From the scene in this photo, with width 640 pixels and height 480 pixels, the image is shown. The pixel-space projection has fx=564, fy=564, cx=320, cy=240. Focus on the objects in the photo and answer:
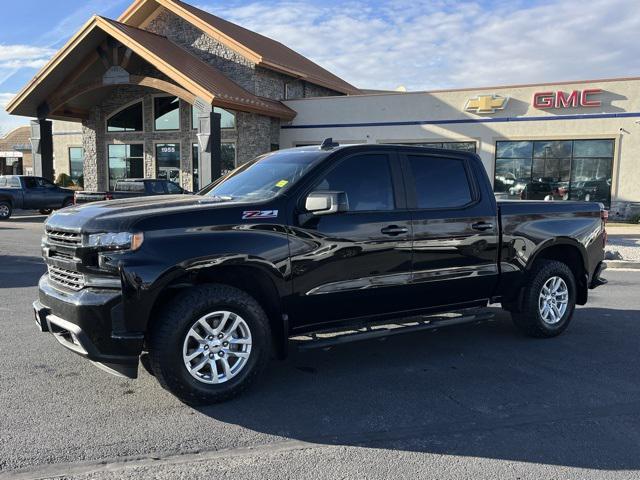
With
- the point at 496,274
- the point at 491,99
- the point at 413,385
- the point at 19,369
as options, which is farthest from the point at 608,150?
the point at 19,369

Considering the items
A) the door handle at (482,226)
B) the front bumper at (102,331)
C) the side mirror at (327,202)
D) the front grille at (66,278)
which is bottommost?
the front bumper at (102,331)

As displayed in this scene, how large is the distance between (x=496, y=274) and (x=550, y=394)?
1.43 metres

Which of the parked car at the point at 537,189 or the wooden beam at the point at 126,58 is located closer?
the parked car at the point at 537,189

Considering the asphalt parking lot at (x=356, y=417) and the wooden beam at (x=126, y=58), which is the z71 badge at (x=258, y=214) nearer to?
the asphalt parking lot at (x=356, y=417)

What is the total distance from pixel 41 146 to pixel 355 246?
24.3 meters

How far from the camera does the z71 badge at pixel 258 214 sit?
4258 millimetres

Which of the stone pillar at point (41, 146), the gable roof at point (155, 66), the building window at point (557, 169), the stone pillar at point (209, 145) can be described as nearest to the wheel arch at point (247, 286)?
the stone pillar at point (209, 145)

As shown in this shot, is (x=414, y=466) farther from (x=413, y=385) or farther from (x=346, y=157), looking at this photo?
(x=346, y=157)

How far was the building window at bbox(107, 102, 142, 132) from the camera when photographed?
2756cm

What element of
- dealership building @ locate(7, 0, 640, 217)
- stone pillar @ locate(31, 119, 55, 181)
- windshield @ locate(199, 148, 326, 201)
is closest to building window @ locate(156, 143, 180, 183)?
dealership building @ locate(7, 0, 640, 217)

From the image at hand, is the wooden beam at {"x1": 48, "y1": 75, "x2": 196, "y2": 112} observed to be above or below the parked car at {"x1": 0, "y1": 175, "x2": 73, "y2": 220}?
above

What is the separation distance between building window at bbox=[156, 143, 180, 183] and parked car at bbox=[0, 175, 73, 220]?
16.7 feet

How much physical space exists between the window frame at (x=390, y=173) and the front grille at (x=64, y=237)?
1.65 m

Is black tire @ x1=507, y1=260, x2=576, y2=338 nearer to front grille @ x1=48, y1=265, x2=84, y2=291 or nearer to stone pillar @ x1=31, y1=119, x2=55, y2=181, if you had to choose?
front grille @ x1=48, y1=265, x2=84, y2=291
